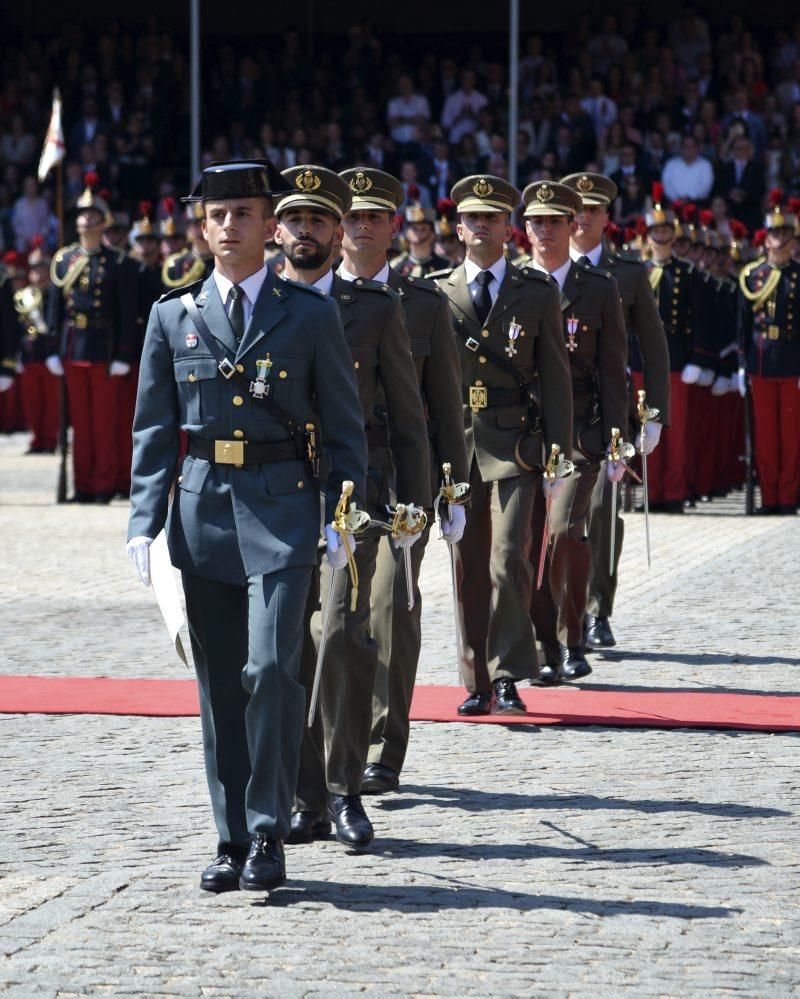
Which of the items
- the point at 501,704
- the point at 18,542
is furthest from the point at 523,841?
the point at 18,542

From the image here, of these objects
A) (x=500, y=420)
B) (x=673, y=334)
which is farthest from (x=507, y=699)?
(x=673, y=334)

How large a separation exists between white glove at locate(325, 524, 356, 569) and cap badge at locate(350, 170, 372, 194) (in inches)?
64.3

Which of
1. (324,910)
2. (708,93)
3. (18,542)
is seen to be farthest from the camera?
(708,93)

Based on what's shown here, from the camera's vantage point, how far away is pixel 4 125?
29.5 m

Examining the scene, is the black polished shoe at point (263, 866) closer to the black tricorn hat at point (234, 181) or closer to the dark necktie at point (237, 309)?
the dark necktie at point (237, 309)

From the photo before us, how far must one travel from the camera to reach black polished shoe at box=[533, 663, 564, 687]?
8.73 meters

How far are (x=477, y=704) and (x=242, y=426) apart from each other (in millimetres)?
2787

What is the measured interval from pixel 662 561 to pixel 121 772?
→ 6436 mm

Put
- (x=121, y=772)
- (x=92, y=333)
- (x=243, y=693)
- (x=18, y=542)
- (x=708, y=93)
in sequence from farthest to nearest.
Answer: (x=708, y=93)
(x=92, y=333)
(x=18, y=542)
(x=121, y=772)
(x=243, y=693)

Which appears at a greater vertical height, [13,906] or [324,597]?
[324,597]

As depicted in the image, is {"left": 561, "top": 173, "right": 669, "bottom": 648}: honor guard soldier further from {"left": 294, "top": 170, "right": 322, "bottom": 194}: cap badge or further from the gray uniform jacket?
the gray uniform jacket

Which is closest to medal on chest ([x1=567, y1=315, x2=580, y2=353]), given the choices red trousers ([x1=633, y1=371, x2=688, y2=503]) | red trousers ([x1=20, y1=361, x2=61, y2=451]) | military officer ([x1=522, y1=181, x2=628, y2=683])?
military officer ([x1=522, y1=181, x2=628, y2=683])

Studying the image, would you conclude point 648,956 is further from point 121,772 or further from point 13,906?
point 121,772

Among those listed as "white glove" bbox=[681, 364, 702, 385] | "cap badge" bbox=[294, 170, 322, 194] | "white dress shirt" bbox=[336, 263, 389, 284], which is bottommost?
"white glove" bbox=[681, 364, 702, 385]
